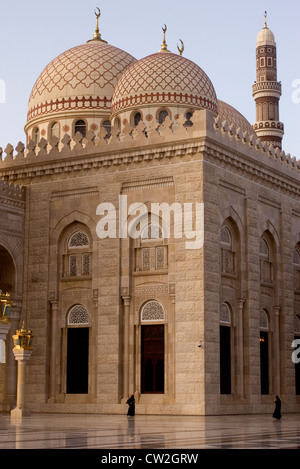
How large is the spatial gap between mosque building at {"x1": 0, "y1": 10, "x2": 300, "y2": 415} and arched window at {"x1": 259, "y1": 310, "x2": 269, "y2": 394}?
0.06m

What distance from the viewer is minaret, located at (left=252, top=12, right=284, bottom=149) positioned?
35656 mm

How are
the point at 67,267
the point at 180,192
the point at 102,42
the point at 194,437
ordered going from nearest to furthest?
the point at 194,437, the point at 180,192, the point at 67,267, the point at 102,42

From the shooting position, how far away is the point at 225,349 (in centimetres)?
2017

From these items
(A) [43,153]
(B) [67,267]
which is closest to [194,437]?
(B) [67,267]

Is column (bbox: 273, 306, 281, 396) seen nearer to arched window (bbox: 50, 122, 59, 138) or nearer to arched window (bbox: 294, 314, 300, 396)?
arched window (bbox: 294, 314, 300, 396)

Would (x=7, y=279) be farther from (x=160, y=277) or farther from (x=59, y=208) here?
(x=160, y=277)

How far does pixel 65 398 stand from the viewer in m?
20.6

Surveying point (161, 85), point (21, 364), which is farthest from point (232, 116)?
point (21, 364)

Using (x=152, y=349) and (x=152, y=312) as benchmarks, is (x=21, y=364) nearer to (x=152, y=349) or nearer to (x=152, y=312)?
(x=152, y=349)

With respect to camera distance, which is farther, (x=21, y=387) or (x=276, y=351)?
(x=276, y=351)

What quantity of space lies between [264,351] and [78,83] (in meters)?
10.7

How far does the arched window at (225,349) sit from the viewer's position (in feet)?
65.4

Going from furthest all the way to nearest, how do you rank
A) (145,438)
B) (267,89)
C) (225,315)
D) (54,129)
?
(267,89) → (54,129) → (225,315) → (145,438)

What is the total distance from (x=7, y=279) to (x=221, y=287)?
19.2ft
